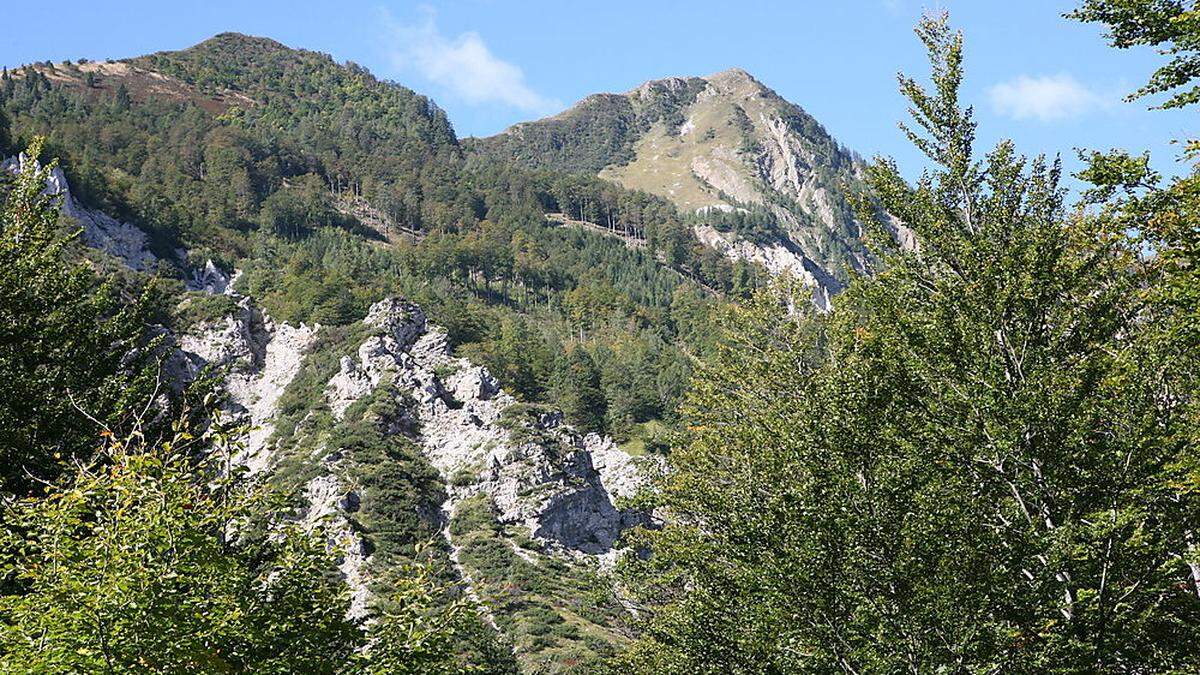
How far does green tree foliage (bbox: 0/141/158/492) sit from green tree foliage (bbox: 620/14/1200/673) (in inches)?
416

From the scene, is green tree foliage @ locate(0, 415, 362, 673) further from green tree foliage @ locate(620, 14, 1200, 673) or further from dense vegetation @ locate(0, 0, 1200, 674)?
green tree foliage @ locate(620, 14, 1200, 673)

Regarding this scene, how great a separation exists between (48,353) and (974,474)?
14.7 metres

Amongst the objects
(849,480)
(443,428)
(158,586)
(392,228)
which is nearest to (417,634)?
(158,586)

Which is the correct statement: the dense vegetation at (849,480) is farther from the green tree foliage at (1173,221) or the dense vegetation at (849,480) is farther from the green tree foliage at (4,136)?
the green tree foliage at (4,136)

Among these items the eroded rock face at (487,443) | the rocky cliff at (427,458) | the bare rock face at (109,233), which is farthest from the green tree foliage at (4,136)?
the eroded rock face at (487,443)

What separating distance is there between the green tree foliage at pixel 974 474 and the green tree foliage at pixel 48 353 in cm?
1057

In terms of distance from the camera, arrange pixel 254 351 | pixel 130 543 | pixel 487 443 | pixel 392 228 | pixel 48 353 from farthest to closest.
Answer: pixel 392 228 < pixel 254 351 < pixel 487 443 < pixel 48 353 < pixel 130 543

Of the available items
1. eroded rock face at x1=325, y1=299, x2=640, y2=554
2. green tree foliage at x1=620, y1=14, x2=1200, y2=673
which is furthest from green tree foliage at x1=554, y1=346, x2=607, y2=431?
green tree foliage at x1=620, y1=14, x2=1200, y2=673

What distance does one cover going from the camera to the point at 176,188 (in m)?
135

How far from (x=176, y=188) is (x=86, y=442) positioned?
138 metres

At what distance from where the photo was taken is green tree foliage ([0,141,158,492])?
12.9m

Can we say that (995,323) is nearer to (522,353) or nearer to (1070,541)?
(1070,541)

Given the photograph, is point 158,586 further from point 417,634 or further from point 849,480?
point 849,480

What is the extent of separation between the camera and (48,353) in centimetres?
1381
